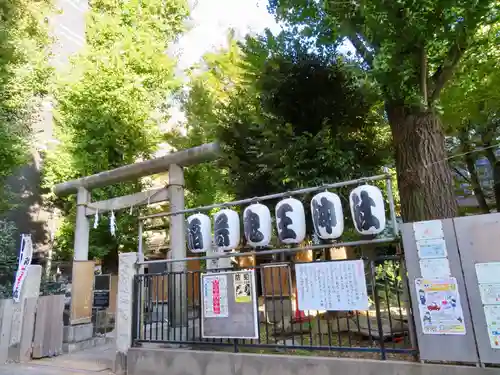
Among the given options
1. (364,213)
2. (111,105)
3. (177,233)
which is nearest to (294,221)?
(364,213)

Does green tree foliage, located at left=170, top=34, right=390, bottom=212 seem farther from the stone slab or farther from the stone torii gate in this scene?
the stone slab

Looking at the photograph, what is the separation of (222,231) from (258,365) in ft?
7.09

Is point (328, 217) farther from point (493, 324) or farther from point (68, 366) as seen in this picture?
point (68, 366)

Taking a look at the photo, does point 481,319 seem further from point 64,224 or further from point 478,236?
point 64,224

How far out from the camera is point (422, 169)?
6.06 m

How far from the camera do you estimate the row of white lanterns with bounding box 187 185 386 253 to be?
4926 mm

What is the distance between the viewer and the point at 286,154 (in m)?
8.24

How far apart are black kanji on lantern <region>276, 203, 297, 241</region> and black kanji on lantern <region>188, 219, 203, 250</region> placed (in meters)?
1.60

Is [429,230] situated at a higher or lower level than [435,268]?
higher

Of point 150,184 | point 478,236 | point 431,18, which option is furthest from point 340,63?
point 150,184

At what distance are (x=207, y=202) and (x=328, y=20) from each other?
10.5 metres

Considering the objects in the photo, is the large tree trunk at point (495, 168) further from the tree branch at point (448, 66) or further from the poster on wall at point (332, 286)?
the poster on wall at point (332, 286)

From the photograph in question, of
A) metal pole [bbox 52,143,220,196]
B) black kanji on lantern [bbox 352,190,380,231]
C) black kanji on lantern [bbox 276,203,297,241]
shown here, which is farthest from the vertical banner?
black kanji on lantern [bbox 352,190,380,231]

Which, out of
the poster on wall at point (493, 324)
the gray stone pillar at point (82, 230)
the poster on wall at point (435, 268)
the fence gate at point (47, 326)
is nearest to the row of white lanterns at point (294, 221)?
the poster on wall at point (435, 268)
